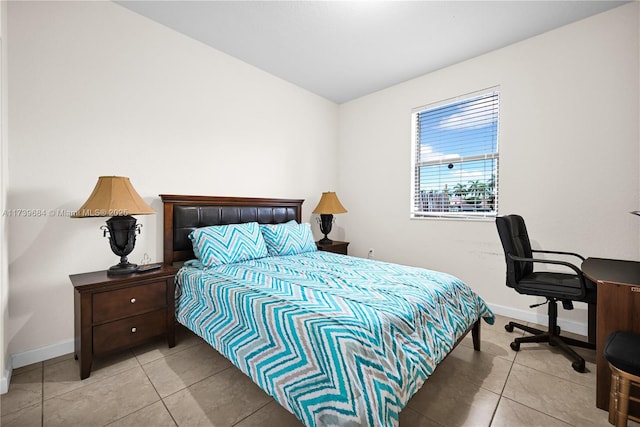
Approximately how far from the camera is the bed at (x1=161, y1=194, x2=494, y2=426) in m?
1.13

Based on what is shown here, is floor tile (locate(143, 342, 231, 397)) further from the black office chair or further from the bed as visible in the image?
the black office chair

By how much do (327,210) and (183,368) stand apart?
2.33 metres

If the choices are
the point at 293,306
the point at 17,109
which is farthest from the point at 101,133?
the point at 293,306

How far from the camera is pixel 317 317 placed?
129cm

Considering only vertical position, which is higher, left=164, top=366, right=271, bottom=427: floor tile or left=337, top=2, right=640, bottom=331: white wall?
left=337, top=2, right=640, bottom=331: white wall

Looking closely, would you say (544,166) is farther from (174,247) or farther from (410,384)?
(174,247)

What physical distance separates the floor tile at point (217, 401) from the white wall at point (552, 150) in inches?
97.0

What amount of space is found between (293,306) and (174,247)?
1.68 meters

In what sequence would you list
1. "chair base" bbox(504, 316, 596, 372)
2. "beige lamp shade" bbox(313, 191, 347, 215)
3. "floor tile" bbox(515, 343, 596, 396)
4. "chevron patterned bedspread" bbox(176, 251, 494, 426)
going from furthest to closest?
"beige lamp shade" bbox(313, 191, 347, 215), "chair base" bbox(504, 316, 596, 372), "floor tile" bbox(515, 343, 596, 396), "chevron patterned bedspread" bbox(176, 251, 494, 426)

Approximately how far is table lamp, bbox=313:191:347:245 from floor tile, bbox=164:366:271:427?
2.10m

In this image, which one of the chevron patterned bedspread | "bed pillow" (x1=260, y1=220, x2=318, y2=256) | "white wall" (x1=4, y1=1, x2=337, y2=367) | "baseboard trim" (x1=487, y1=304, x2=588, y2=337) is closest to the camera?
the chevron patterned bedspread

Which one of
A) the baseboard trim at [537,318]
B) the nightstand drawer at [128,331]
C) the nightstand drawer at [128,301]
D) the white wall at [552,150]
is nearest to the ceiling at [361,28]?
the white wall at [552,150]

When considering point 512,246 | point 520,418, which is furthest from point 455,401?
point 512,246

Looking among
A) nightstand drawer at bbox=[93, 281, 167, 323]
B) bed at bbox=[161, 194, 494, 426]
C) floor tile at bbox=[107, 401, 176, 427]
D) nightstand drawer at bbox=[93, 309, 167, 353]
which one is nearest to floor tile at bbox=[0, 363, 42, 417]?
nightstand drawer at bbox=[93, 309, 167, 353]
